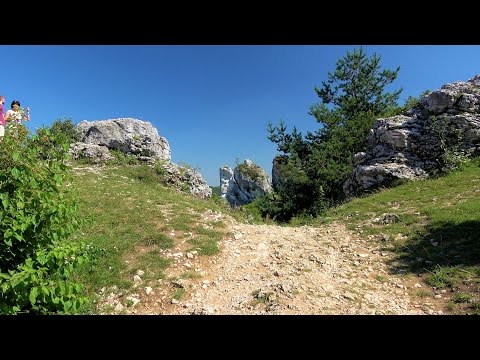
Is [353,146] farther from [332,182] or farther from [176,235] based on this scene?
[176,235]

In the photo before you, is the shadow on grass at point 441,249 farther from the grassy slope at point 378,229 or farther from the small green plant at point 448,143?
the small green plant at point 448,143

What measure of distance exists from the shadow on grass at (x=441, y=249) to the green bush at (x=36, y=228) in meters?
7.13

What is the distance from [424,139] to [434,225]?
10.3m

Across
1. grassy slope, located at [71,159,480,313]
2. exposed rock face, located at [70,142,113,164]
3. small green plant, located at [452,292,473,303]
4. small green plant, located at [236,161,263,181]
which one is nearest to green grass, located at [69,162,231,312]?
grassy slope, located at [71,159,480,313]

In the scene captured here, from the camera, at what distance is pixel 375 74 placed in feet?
106

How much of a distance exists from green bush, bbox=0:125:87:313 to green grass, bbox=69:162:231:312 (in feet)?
2.47

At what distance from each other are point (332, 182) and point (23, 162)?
60.4ft

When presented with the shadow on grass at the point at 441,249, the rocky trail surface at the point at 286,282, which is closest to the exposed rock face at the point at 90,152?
the rocky trail surface at the point at 286,282

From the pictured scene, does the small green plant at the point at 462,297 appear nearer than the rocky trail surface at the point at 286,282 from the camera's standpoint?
Yes

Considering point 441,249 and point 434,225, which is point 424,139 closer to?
point 434,225

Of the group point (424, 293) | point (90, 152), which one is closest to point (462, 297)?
point (424, 293)

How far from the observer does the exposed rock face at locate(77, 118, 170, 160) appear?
22.9 metres

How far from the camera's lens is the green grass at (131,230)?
730cm

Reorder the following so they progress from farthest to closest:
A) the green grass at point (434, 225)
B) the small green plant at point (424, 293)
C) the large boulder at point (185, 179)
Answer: the large boulder at point (185, 179)
the green grass at point (434, 225)
the small green plant at point (424, 293)
